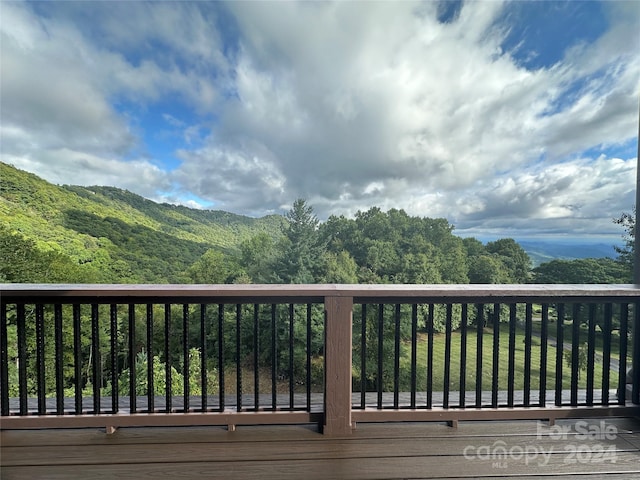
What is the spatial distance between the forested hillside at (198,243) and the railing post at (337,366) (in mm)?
2518

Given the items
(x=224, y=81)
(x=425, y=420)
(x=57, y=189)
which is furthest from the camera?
(x=57, y=189)

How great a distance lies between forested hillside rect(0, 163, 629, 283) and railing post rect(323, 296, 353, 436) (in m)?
2.52

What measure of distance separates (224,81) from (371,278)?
388cm

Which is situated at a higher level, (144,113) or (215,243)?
(144,113)

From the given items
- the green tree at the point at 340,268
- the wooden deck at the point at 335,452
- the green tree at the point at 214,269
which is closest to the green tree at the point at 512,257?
the wooden deck at the point at 335,452

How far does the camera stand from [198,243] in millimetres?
5137

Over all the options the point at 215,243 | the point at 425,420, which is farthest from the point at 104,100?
the point at 425,420

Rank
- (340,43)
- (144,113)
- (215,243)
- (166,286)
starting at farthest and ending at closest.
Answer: (215,243) < (144,113) < (340,43) < (166,286)

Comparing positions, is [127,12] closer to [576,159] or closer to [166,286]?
[166,286]

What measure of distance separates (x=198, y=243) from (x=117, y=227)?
190 centimetres

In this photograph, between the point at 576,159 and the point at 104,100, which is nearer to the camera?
the point at 576,159

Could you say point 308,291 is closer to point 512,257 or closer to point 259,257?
point 512,257

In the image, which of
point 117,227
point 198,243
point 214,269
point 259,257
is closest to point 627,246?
point 259,257

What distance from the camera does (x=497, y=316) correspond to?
183 centimetres
